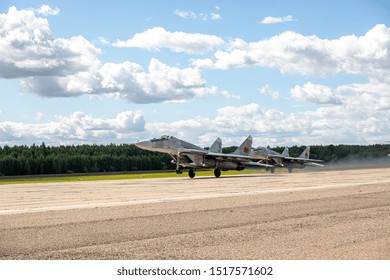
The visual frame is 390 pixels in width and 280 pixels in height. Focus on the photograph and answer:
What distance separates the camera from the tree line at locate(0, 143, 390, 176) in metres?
107

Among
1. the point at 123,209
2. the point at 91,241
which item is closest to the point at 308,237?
the point at 91,241

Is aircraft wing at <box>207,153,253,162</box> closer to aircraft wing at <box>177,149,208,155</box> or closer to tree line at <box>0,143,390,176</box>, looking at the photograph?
aircraft wing at <box>177,149,208,155</box>

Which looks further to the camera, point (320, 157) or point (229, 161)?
point (320, 157)

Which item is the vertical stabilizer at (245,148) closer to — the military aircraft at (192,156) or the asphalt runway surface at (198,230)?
the military aircraft at (192,156)

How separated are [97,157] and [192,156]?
3004 inches

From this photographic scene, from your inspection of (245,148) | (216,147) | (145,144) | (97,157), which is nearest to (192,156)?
(145,144)

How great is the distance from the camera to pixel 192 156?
1943 inches

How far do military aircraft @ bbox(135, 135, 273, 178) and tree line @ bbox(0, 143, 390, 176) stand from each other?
3646 cm

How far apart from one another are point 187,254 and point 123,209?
8.48 meters

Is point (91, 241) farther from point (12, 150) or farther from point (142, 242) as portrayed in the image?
point (12, 150)

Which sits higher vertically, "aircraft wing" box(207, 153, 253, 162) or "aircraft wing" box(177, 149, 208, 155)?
"aircraft wing" box(177, 149, 208, 155)

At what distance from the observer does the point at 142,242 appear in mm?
11414

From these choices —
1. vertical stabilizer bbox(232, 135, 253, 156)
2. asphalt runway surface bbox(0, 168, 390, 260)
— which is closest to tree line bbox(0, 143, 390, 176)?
vertical stabilizer bbox(232, 135, 253, 156)
